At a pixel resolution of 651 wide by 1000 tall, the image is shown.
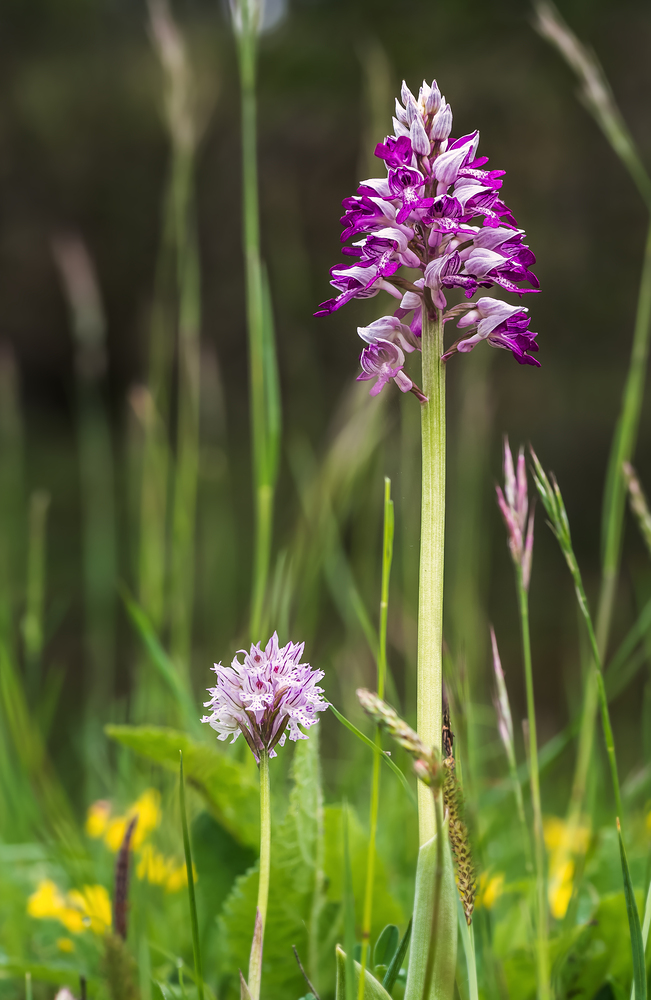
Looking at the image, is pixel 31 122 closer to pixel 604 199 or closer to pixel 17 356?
pixel 17 356

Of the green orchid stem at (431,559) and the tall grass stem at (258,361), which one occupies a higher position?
the tall grass stem at (258,361)

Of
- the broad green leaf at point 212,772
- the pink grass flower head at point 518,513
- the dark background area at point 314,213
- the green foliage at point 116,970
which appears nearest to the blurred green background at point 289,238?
the dark background area at point 314,213

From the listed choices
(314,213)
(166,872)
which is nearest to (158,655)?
(166,872)

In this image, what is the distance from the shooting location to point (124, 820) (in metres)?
0.63

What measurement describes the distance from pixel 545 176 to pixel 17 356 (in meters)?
2.01

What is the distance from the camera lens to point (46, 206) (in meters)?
2.92

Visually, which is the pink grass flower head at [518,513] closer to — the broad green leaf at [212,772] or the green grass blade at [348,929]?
the green grass blade at [348,929]

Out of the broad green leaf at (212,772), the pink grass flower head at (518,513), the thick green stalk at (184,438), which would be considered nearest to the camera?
the pink grass flower head at (518,513)

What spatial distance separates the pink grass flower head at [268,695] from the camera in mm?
245

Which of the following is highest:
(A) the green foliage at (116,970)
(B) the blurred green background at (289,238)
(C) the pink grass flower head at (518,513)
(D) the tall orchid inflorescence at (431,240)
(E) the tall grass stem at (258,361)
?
(B) the blurred green background at (289,238)

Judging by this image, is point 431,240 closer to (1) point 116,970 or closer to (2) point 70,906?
(1) point 116,970

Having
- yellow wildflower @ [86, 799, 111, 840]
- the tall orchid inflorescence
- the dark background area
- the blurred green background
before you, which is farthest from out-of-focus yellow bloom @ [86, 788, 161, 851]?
the dark background area

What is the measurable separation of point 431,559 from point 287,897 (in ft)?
0.76

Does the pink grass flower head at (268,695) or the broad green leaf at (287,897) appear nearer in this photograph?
the pink grass flower head at (268,695)
